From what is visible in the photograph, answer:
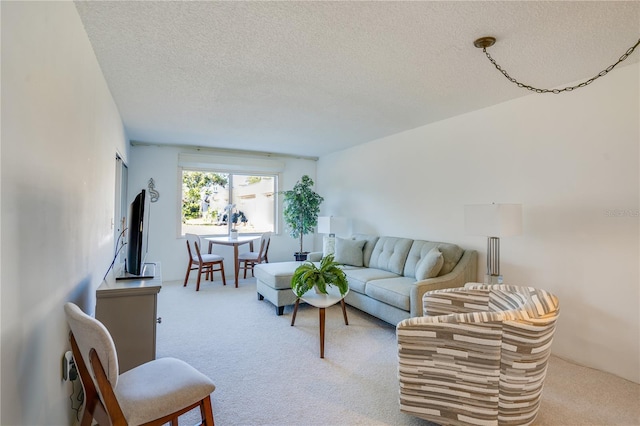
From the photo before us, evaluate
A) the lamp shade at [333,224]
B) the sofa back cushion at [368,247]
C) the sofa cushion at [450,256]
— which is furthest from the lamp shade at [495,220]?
the lamp shade at [333,224]

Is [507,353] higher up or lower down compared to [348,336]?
higher up

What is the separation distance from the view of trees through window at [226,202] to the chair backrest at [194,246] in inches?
22.2

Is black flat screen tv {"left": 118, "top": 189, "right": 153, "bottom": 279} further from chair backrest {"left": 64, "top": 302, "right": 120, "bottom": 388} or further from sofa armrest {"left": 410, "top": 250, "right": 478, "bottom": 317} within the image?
sofa armrest {"left": 410, "top": 250, "right": 478, "bottom": 317}

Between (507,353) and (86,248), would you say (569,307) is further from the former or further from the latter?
(86,248)

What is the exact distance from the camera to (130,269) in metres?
2.41

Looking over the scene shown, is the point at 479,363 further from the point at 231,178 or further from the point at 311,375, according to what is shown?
the point at 231,178

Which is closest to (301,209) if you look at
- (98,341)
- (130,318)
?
(130,318)

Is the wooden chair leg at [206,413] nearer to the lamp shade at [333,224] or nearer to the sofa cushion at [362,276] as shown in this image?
the sofa cushion at [362,276]

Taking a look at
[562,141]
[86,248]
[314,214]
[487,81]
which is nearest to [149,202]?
[314,214]

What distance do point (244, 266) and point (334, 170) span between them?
8.06ft

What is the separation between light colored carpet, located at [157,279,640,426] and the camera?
2.02 meters

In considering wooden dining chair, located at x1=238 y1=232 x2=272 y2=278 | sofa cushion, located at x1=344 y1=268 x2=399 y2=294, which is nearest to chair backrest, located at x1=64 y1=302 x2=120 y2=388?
sofa cushion, located at x1=344 y1=268 x2=399 y2=294

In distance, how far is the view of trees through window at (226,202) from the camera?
5879 millimetres

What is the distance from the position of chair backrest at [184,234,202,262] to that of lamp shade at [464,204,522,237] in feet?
13.1
